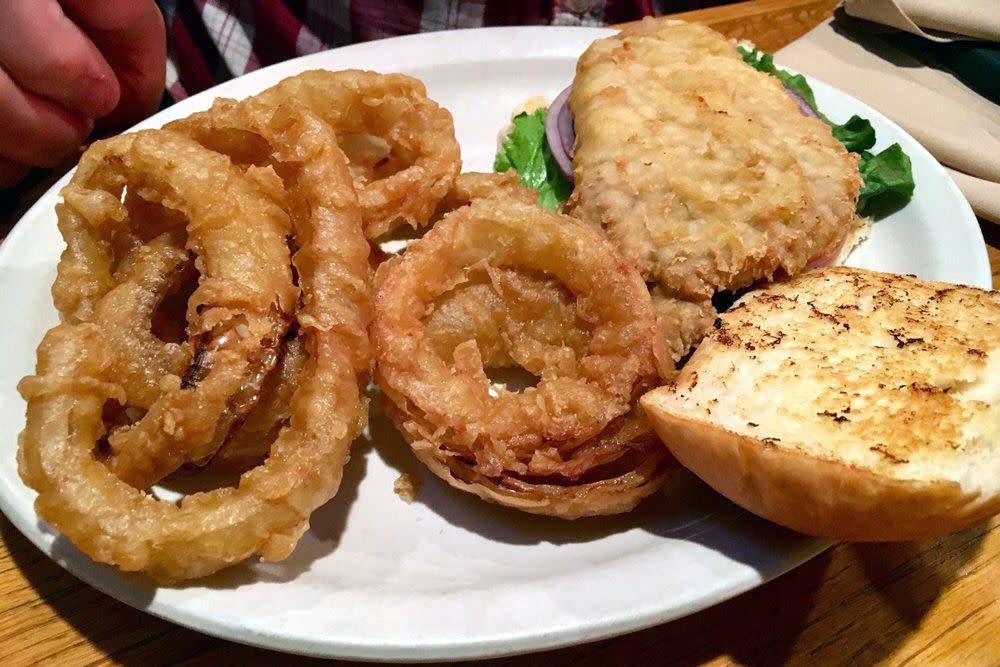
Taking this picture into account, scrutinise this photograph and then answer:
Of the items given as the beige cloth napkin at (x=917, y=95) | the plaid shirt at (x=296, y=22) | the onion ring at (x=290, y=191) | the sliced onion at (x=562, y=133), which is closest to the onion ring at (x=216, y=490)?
the onion ring at (x=290, y=191)

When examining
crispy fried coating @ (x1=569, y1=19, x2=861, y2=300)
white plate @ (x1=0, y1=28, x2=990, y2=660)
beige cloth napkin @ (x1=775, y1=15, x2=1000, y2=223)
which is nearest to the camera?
white plate @ (x1=0, y1=28, x2=990, y2=660)

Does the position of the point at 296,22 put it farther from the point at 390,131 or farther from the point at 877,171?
the point at 877,171

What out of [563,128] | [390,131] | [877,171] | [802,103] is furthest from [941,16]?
[390,131]

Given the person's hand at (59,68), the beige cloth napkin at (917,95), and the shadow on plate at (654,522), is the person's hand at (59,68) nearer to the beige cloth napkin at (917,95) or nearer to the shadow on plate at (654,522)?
the shadow on plate at (654,522)

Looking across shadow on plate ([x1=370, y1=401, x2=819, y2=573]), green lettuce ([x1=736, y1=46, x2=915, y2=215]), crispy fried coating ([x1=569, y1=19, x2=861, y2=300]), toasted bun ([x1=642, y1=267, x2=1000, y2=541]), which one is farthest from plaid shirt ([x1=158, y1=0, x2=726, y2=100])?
shadow on plate ([x1=370, y1=401, x2=819, y2=573])

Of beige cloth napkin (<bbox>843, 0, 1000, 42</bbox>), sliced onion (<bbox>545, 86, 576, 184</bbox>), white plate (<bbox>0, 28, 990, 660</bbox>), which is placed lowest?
white plate (<bbox>0, 28, 990, 660</bbox>)

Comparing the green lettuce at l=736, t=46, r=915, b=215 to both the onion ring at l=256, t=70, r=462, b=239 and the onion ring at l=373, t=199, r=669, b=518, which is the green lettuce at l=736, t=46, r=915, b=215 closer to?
the onion ring at l=373, t=199, r=669, b=518

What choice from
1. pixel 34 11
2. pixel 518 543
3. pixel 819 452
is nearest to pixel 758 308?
pixel 819 452
